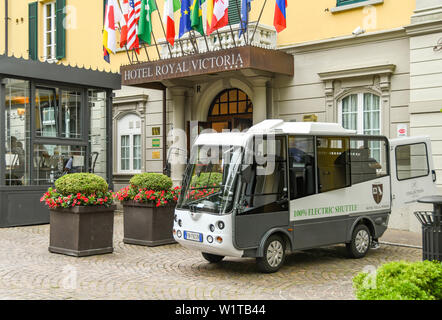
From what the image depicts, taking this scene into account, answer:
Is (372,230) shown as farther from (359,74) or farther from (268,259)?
(359,74)

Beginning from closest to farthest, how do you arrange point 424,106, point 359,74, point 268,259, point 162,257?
point 268,259
point 162,257
point 424,106
point 359,74

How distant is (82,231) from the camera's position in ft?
33.0

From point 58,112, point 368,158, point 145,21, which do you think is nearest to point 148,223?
point 368,158

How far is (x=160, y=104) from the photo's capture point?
64.5 ft

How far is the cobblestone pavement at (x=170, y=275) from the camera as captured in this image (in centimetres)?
728

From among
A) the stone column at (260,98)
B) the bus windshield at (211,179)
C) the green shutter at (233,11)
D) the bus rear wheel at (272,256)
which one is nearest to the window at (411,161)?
the bus rear wheel at (272,256)

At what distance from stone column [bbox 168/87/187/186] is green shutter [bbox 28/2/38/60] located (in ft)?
27.1

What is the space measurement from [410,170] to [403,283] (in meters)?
7.42

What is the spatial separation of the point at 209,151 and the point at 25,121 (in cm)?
786

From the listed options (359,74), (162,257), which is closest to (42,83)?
(162,257)

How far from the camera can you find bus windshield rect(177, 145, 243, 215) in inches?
332

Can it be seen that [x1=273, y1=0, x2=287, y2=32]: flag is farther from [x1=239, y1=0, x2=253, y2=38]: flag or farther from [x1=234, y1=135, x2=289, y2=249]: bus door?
[x1=234, y1=135, x2=289, y2=249]: bus door

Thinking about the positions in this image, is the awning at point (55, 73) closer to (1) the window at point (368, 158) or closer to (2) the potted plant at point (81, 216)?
(2) the potted plant at point (81, 216)

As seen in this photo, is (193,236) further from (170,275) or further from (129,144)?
(129,144)
